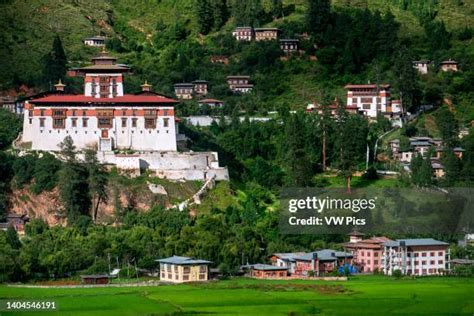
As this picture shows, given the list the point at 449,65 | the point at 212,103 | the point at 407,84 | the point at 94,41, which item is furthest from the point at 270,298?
the point at 94,41

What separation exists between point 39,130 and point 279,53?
98.5ft

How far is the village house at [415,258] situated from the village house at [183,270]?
33.0ft

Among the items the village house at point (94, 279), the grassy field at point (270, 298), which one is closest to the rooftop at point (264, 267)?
the grassy field at point (270, 298)

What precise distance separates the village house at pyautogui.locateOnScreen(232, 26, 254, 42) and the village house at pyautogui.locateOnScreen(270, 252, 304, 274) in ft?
→ 137

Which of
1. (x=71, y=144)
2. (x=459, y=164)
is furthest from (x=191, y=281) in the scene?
(x=459, y=164)

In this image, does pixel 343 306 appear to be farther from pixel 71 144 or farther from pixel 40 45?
pixel 40 45

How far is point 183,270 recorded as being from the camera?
258 feet

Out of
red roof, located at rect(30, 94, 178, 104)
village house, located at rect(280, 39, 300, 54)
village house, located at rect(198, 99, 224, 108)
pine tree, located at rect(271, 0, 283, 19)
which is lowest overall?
red roof, located at rect(30, 94, 178, 104)

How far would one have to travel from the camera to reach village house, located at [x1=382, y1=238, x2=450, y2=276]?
275 ft

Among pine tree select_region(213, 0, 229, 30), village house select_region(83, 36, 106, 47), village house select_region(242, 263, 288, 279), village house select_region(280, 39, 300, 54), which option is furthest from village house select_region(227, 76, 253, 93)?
village house select_region(242, 263, 288, 279)

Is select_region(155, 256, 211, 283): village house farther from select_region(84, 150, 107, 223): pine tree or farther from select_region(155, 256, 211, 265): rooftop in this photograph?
select_region(84, 150, 107, 223): pine tree

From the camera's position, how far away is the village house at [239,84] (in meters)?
116

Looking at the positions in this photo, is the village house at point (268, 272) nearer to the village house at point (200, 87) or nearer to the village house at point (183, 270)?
the village house at point (183, 270)

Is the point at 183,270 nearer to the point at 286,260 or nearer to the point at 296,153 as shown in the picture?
the point at 286,260
